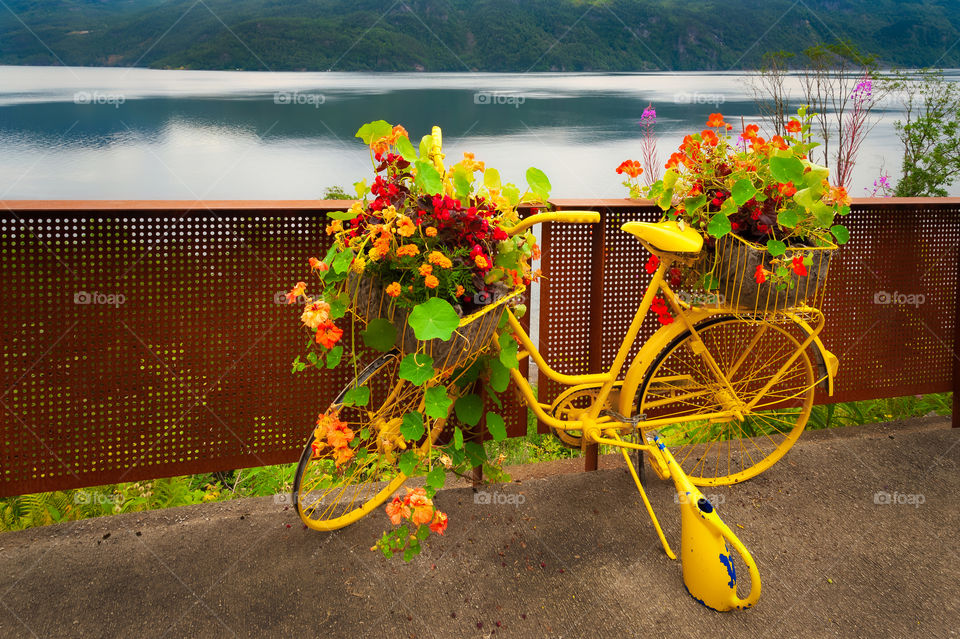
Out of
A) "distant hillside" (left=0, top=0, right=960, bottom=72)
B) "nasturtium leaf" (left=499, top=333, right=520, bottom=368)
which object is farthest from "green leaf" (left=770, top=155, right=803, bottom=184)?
"distant hillside" (left=0, top=0, right=960, bottom=72)

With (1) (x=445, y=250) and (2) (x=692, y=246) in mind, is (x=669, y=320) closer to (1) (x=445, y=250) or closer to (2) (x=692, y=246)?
(2) (x=692, y=246)

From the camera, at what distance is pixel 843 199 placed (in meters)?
2.59

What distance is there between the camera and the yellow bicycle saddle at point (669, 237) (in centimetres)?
234

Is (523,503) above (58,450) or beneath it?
beneath

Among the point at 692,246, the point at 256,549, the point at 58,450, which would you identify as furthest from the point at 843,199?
the point at 58,450

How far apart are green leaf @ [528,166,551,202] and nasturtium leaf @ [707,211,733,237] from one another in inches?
26.3

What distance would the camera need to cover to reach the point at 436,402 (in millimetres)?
2123

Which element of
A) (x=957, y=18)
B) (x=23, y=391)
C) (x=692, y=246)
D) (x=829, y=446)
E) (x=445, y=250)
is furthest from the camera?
(x=957, y=18)

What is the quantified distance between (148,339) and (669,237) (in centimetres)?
196

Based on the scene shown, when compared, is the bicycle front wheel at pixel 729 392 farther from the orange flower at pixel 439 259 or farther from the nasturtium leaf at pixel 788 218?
the orange flower at pixel 439 259

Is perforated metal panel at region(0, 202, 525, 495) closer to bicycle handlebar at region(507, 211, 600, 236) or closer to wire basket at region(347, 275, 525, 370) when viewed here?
wire basket at region(347, 275, 525, 370)

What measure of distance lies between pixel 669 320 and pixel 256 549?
1.81 metres

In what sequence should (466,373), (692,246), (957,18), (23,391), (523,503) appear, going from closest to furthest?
(692,246)
(466,373)
(23,391)
(523,503)
(957,18)

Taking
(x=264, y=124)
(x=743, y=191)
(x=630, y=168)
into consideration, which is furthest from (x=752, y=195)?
(x=264, y=124)
